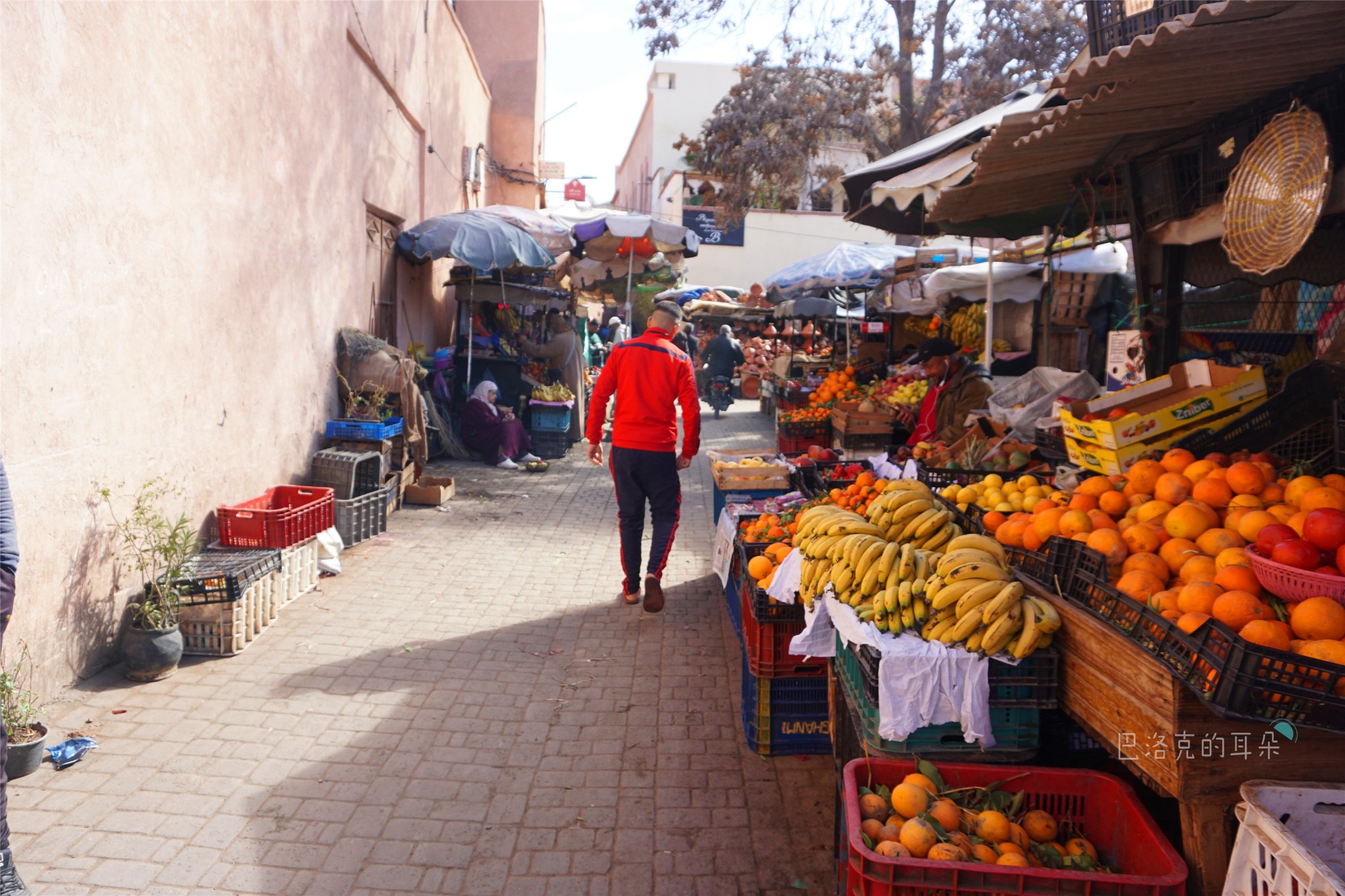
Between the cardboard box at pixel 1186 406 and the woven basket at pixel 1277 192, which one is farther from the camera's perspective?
the cardboard box at pixel 1186 406

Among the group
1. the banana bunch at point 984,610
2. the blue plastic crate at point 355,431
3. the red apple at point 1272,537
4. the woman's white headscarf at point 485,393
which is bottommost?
the banana bunch at point 984,610

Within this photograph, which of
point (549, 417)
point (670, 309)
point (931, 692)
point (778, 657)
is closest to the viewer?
point (931, 692)

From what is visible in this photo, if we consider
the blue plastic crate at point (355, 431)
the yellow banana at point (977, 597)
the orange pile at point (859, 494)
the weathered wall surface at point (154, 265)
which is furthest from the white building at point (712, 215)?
the yellow banana at point (977, 597)

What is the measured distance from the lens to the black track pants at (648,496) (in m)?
6.43

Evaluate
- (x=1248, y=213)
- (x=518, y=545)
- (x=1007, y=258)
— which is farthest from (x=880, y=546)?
(x=1007, y=258)

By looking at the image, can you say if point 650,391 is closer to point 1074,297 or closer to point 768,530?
point 768,530

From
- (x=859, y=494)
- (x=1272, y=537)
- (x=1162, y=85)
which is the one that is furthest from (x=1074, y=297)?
(x=1272, y=537)

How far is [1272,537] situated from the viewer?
260cm

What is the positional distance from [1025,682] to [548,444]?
11686 millimetres

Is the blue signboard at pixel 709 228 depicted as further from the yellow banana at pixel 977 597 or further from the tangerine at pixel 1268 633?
the tangerine at pixel 1268 633

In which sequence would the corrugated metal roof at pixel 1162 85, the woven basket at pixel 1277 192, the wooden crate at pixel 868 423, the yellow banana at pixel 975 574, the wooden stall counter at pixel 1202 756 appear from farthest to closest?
the wooden crate at pixel 868 423
the woven basket at pixel 1277 192
the yellow banana at pixel 975 574
the corrugated metal roof at pixel 1162 85
the wooden stall counter at pixel 1202 756

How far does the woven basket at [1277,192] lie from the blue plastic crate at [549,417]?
10.7 meters

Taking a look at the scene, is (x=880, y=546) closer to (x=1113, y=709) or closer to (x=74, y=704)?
(x=1113, y=709)

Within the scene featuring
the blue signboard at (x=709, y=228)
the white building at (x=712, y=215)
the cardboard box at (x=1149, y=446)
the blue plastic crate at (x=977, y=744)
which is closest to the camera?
the blue plastic crate at (x=977, y=744)
